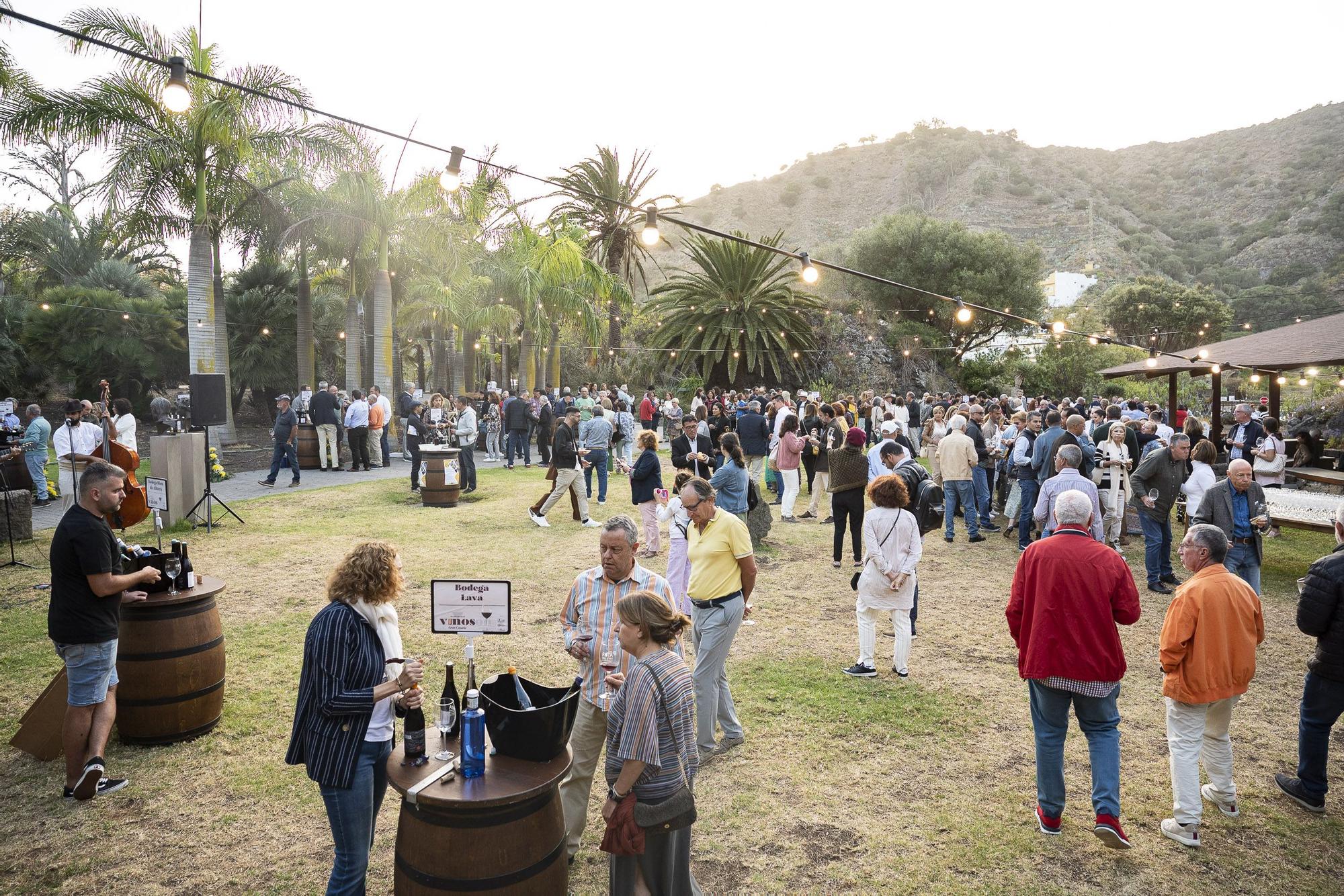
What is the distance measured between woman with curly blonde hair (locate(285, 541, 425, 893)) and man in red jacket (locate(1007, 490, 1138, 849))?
3025mm

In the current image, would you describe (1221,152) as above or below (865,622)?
above

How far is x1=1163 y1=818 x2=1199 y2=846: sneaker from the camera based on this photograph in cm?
387

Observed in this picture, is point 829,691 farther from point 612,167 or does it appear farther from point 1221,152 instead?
point 1221,152

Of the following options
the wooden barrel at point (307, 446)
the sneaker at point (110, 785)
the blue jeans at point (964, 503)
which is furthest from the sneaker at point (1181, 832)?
the wooden barrel at point (307, 446)

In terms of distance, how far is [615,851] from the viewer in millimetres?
2746

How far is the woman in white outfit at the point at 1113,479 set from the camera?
31.4 feet

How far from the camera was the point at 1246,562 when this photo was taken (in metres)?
6.65

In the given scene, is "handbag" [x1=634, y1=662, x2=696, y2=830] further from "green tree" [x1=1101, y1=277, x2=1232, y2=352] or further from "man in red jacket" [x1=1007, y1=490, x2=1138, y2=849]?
"green tree" [x1=1101, y1=277, x2=1232, y2=352]

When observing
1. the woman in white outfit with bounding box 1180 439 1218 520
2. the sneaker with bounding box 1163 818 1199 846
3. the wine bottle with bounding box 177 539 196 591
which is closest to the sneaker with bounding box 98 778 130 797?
the wine bottle with bounding box 177 539 196 591

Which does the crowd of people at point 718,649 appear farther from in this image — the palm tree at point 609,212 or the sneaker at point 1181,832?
the palm tree at point 609,212

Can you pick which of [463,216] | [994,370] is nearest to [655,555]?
[463,216]

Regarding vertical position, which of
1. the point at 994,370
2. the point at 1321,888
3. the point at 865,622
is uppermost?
the point at 994,370

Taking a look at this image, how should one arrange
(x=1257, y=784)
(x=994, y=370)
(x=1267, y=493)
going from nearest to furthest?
(x=1257, y=784) < (x=1267, y=493) < (x=994, y=370)

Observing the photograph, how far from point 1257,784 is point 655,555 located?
694cm
